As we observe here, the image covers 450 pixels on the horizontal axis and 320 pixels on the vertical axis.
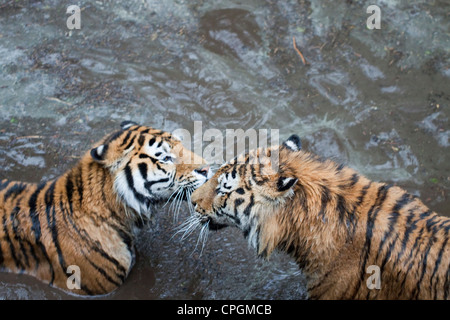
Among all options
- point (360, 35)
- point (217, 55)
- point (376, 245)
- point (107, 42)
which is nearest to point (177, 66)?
point (217, 55)

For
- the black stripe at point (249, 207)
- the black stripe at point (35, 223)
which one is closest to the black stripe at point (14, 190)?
the black stripe at point (35, 223)

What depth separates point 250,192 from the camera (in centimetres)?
321

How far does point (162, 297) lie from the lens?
4.01m

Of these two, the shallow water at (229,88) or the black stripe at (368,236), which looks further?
the shallow water at (229,88)

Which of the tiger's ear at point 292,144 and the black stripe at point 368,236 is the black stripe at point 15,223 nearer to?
the tiger's ear at point 292,144

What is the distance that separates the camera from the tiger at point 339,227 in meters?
2.97

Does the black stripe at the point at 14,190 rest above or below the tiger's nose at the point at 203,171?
below

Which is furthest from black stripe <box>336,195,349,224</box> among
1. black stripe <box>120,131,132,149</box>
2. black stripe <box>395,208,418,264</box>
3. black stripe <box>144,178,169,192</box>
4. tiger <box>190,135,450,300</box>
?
black stripe <box>120,131,132,149</box>

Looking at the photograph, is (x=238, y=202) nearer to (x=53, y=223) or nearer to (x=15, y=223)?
(x=53, y=223)

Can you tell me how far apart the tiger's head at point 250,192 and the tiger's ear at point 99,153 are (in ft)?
2.65

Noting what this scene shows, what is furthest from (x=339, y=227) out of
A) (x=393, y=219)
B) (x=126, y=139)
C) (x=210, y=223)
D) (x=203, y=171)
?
(x=126, y=139)

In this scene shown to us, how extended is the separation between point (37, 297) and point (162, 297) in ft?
3.56

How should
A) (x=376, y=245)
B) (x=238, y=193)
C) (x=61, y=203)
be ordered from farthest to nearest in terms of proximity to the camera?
(x=61, y=203)
(x=238, y=193)
(x=376, y=245)

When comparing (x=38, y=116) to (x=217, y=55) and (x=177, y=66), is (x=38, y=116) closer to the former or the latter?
(x=177, y=66)
